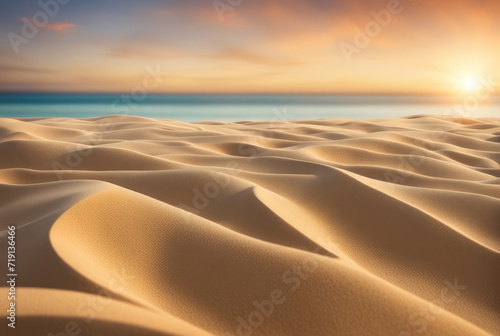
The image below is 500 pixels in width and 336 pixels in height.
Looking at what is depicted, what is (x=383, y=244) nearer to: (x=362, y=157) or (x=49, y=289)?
(x=49, y=289)

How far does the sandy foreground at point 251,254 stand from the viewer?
0.96 meters

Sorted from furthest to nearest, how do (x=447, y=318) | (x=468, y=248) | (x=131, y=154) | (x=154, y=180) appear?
(x=131, y=154), (x=154, y=180), (x=468, y=248), (x=447, y=318)

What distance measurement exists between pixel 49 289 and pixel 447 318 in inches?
35.5

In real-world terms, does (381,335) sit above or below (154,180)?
below

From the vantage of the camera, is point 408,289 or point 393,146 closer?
point 408,289

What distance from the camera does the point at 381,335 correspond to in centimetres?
94

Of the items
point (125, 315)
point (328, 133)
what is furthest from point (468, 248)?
point (328, 133)

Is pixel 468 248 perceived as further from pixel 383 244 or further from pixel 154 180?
pixel 154 180

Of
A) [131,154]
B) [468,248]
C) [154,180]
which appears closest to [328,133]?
[131,154]

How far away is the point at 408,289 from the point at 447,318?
25 cm

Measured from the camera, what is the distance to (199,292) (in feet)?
3.51

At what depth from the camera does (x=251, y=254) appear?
1181 millimetres

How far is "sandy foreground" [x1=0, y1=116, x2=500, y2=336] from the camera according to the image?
0.96 metres

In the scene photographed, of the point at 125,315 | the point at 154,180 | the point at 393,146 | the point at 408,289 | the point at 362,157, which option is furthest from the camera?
the point at 393,146
